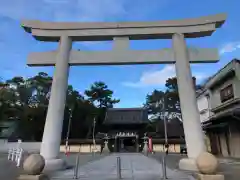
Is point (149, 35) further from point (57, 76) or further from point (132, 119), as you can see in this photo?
point (132, 119)

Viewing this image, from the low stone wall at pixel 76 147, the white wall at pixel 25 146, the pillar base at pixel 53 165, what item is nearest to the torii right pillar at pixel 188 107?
the pillar base at pixel 53 165

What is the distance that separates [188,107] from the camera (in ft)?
35.6

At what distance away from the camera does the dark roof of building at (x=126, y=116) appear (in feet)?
129

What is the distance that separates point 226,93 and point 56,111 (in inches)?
586

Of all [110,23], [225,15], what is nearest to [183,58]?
[225,15]

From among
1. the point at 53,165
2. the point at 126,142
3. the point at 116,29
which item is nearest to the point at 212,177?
the point at 53,165

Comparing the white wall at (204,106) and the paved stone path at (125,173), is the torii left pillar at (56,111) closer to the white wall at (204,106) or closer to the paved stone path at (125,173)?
the paved stone path at (125,173)

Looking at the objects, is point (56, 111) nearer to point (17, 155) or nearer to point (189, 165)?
point (189, 165)

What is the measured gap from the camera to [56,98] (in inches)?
445

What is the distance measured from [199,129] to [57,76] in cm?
708

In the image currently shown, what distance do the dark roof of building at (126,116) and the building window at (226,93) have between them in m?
19.3

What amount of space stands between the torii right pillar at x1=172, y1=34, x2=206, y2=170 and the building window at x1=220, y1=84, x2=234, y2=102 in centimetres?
914

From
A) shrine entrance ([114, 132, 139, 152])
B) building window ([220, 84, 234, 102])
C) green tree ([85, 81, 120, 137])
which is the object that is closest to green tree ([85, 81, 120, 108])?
green tree ([85, 81, 120, 137])

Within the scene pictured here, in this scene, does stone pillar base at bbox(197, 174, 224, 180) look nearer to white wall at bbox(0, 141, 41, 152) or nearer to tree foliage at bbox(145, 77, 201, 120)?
white wall at bbox(0, 141, 41, 152)
